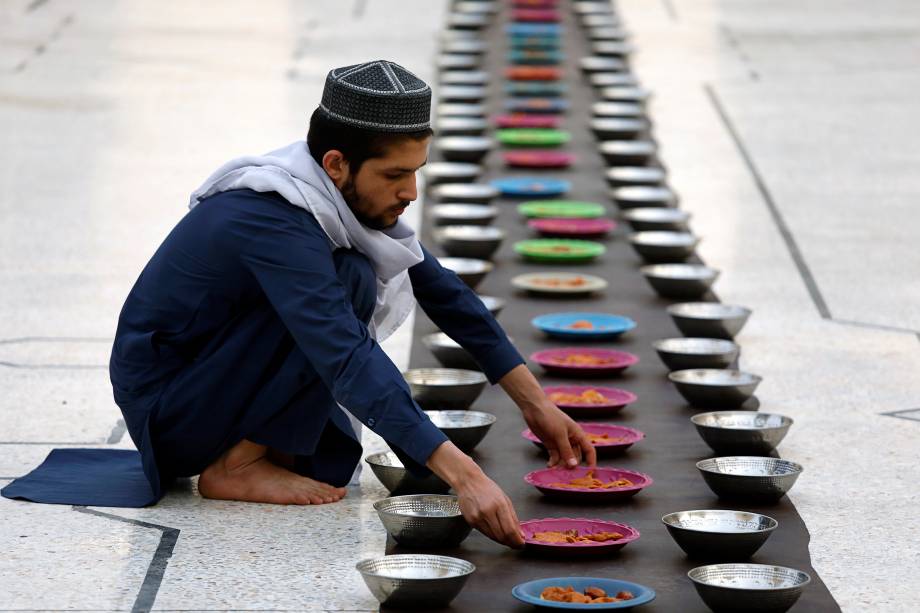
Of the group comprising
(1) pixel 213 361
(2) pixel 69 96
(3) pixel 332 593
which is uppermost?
(1) pixel 213 361

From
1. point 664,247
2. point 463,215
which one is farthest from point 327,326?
point 463,215

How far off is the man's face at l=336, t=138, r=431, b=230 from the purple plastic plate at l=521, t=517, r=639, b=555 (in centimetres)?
71

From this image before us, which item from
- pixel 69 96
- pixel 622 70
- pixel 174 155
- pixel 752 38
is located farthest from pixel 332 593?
pixel 752 38

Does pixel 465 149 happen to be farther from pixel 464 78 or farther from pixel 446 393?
pixel 446 393

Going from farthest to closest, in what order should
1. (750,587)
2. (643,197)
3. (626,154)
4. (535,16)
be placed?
(535,16) < (626,154) < (643,197) < (750,587)

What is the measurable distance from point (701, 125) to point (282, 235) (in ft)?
19.0

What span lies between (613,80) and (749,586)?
7.07 meters

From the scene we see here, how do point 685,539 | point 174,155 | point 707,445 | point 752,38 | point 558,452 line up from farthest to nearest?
point 752,38 < point 174,155 < point 707,445 < point 558,452 < point 685,539

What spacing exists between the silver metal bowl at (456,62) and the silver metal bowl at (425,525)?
7.15m

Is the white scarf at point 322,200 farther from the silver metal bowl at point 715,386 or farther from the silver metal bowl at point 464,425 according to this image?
the silver metal bowl at point 715,386

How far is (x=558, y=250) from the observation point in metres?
6.13

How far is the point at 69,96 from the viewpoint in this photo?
9.40 m

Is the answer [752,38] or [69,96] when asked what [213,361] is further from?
[752,38]

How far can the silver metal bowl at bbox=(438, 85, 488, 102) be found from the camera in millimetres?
9336
